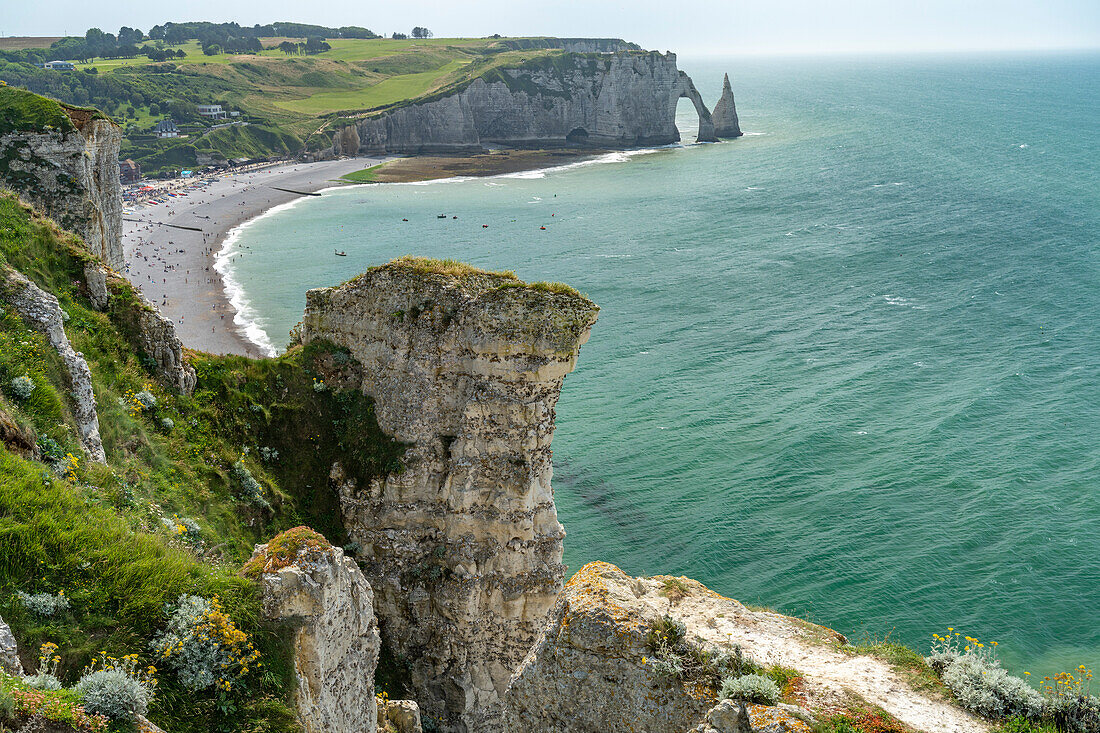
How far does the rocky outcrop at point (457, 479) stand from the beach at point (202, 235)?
156 ft

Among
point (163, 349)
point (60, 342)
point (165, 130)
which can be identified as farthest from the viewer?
point (165, 130)

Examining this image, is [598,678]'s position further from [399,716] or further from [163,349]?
[163,349]

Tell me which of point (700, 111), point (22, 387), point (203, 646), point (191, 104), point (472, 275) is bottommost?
point (203, 646)

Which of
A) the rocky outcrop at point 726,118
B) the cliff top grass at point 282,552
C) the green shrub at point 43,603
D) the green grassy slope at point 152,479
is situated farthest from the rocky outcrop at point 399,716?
the rocky outcrop at point 726,118

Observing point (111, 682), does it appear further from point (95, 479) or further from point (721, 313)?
point (721, 313)

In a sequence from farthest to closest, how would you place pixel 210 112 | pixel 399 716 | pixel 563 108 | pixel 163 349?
pixel 563 108
pixel 210 112
pixel 163 349
pixel 399 716

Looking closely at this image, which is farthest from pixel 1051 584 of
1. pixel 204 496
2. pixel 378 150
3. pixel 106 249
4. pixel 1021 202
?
pixel 378 150

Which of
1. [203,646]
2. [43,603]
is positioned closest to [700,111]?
[203,646]

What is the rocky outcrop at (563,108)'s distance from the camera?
179000 millimetres

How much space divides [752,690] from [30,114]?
33.7m

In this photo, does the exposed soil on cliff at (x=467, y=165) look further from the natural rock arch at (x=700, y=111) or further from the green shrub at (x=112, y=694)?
the green shrub at (x=112, y=694)

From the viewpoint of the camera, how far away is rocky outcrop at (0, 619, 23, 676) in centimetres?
1091

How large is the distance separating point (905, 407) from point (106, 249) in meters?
51.7

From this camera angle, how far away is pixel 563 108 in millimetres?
190125
